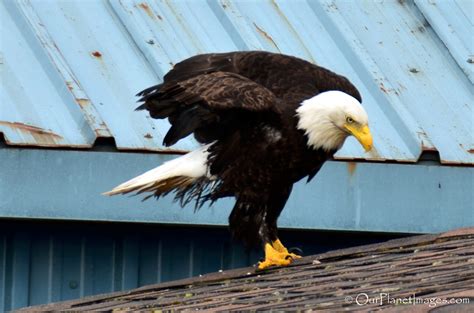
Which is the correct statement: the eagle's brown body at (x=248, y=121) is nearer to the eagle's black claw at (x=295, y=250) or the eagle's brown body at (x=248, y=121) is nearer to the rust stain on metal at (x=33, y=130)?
the eagle's black claw at (x=295, y=250)

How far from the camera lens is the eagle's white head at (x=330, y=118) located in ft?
24.1

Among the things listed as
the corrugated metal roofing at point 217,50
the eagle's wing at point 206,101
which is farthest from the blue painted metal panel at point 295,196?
the eagle's wing at point 206,101

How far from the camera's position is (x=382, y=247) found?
22.3 feet

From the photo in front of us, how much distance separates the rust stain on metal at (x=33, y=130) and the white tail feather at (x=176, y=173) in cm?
67

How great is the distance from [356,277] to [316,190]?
292cm

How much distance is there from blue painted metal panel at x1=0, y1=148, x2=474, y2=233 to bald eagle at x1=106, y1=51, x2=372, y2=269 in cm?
52

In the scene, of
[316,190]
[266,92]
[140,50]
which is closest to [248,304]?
[266,92]

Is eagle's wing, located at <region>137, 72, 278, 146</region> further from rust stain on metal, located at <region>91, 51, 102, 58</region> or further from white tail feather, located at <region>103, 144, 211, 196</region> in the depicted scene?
rust stain on metal, located at <region>91, 51, 102, 58</region>

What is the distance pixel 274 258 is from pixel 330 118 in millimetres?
698

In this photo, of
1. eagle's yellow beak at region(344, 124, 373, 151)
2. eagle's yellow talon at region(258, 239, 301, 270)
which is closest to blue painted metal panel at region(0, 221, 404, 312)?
eagle's yellow talon at region(258, 239, 301, 270)

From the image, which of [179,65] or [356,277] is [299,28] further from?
[356,277]

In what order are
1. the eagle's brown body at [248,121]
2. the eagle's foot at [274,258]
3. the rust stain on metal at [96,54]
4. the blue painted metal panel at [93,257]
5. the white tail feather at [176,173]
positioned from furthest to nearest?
the rust stain on metal at [96,54]
the blue painted metal panel at [93,257]
the white tail feather at [176,173]
the eagle's brown body at [248,121]
the eagle's foot at [274,258]

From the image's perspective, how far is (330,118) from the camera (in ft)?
24.5

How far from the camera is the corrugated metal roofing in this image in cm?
861
